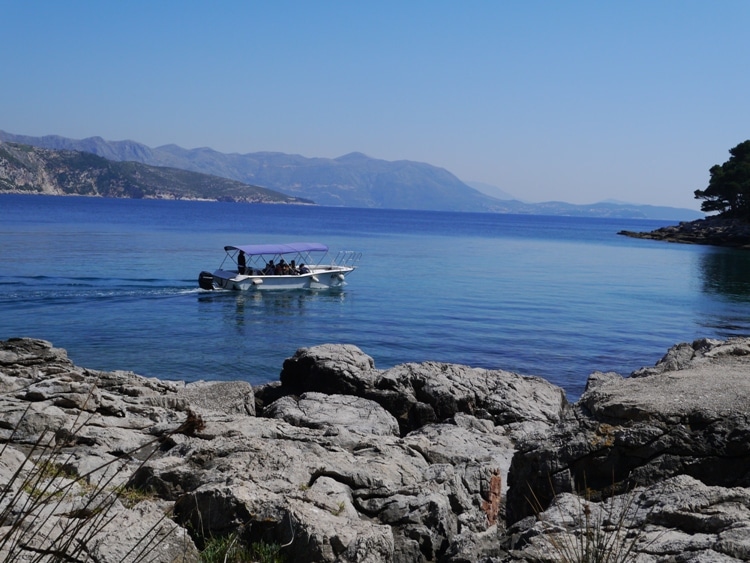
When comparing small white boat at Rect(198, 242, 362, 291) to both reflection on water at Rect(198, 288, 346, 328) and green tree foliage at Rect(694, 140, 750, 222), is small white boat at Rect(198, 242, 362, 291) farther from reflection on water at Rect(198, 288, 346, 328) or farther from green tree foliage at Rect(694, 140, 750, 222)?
green tree foliage at Rect(694, 140, 750, 222)

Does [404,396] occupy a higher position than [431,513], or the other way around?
[431,513]

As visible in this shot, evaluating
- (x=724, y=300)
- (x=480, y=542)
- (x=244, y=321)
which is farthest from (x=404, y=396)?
(x=724, y=300)

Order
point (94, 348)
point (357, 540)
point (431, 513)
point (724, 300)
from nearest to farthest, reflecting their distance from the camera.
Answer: point (357, 540) → point (431, 513) → point (94, 348) → point (724, 300)

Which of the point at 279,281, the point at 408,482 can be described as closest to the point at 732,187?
the point at 279,281

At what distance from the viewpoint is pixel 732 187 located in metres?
93.6

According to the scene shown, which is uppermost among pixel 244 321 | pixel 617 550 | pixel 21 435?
pixel 617 550

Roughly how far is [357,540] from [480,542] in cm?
98

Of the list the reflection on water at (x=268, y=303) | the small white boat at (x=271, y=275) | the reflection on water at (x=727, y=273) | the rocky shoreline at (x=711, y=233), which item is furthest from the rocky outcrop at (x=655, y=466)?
the rocky shoreline at (x=711, y=233)

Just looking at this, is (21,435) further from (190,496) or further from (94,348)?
(94,348)

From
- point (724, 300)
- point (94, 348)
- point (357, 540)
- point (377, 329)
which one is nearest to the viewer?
point (357, 540)

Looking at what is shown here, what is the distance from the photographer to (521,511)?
23.0 ft

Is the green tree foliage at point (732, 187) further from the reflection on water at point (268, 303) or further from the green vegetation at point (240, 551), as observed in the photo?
the green vegetation at point (240, 551)

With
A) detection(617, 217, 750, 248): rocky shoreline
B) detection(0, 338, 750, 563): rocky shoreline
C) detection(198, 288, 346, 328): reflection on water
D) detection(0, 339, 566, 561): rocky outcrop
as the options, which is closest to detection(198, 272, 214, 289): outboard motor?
detection(198, 288, 346, 328): reflection on water

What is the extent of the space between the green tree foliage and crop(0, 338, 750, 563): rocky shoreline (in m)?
91.7
